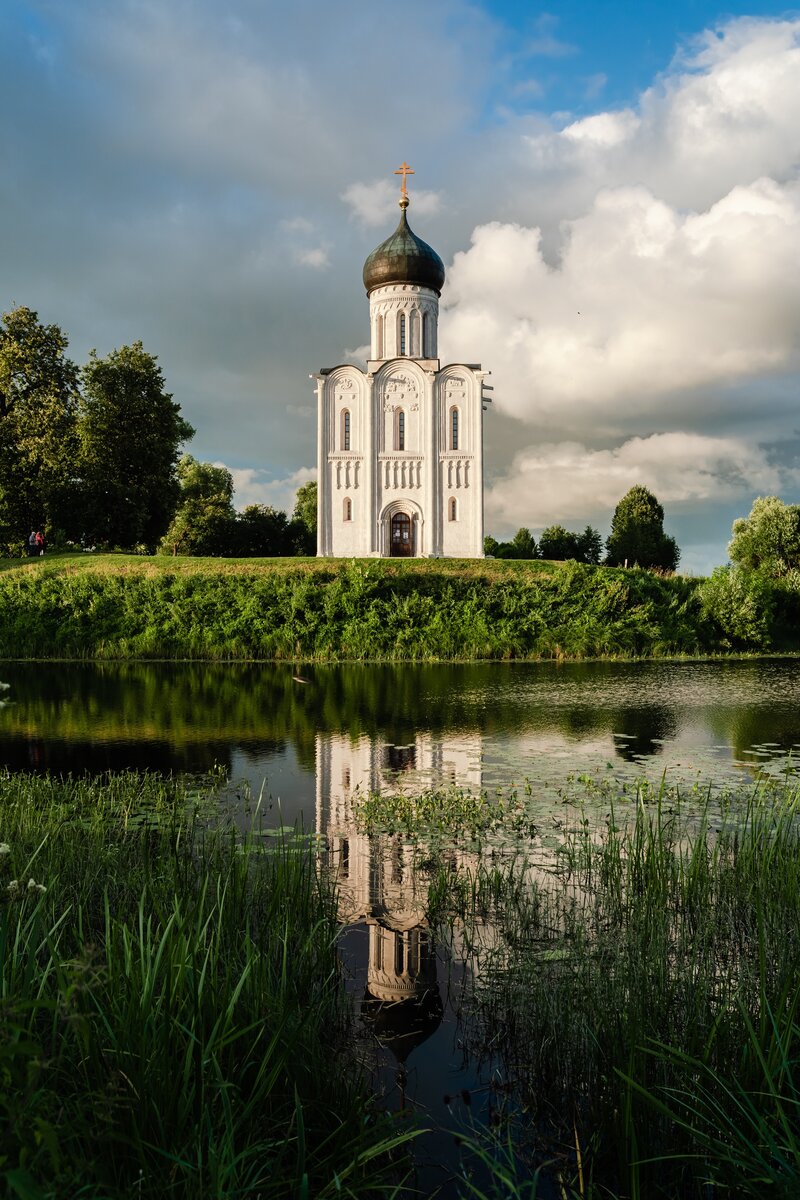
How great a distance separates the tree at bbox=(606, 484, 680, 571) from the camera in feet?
191

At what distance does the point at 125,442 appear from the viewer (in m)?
39.4

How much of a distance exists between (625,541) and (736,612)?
29.0 metres

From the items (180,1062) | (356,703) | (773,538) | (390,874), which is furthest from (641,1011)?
(773,538)

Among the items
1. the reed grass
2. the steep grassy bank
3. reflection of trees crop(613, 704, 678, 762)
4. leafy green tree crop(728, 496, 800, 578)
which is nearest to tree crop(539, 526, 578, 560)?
leafy green tree crop(728, 496, 800, 578)

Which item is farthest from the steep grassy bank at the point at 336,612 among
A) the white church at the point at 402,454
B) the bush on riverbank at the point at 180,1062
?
the bush on riverbank at the point at 180,1062

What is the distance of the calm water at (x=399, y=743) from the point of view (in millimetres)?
4129

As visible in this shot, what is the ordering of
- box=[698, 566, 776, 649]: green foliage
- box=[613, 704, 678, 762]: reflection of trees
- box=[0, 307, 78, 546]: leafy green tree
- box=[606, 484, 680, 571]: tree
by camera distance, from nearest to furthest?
box=[613, 704, 678, 762]: reflection of trees < box=[698, 566, 776, 649]: green foliage < box=[0, 307, 78, 546]: leafy green tree < box=[606, 484, 680, 571]: tree

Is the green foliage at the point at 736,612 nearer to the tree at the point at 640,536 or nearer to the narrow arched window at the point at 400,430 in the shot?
the narrow arched window at the point at 400,430

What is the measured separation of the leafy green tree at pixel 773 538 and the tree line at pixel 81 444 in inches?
1393

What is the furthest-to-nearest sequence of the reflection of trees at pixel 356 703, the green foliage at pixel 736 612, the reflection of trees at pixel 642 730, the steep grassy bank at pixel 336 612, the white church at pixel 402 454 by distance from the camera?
the white church at pixel 402 454
the green foliage at pixel 736 612
the steep grassy bank at pixel 336 612
the reflection of trees at pixel 356 703
the reflection of trees at pixel 642 730

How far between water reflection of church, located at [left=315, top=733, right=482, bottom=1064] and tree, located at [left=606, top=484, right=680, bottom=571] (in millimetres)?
49072

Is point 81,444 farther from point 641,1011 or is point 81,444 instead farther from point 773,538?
point 773,538

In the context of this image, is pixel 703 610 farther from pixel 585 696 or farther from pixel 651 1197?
pixel 651 1197

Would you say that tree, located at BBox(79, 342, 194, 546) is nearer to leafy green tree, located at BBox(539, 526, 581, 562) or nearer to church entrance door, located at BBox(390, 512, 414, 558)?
church entrance door, located at BBox(390, 512, 414, 558)
